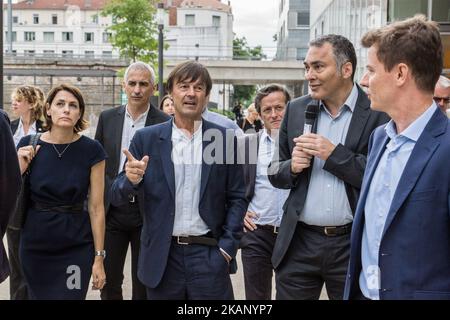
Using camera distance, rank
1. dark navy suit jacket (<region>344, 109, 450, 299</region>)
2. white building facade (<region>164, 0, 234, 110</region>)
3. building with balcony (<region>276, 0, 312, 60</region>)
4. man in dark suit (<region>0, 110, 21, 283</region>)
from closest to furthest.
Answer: dark navy suit jacket (<region>344, 109, 450, 299</region>)
man in dark suit (<region>0, 110, 21, 283</region>)
building with balcony (<region>276, 0, 312, 60</region>)
white building facade (<region>164, 0, 234, 110</region>)

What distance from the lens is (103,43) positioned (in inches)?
4729

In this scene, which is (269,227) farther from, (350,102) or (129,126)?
(350,102)

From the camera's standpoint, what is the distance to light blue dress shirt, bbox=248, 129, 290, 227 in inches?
236

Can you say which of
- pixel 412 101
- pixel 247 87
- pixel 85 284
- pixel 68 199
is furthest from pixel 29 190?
pixel 247 87

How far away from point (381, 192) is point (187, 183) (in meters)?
1.66

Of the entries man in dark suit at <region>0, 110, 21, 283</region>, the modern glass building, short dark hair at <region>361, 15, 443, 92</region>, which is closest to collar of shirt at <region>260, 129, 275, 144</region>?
man in dark suit at <region>0, 110, 21, 283</region>

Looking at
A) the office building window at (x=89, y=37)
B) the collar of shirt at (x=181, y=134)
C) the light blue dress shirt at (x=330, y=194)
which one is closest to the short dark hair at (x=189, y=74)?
the collar of shirt at (x=181, y=134)

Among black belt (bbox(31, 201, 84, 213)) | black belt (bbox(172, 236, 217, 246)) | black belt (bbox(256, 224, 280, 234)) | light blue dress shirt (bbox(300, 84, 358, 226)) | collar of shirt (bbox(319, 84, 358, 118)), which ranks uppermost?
collar of shirt (bbox(319, 84, 358, 118))

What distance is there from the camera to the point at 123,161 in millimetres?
6273

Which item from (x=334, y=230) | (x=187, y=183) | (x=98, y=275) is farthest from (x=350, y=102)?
(x=98, y=275)

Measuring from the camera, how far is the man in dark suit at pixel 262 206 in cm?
596

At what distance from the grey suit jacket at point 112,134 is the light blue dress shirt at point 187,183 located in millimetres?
1764

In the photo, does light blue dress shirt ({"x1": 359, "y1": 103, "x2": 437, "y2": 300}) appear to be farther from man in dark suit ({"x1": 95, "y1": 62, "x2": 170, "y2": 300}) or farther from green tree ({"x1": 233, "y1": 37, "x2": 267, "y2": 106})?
green tree ({"x1": 233, "y1": 37, "x2": 267, "y2": 106})

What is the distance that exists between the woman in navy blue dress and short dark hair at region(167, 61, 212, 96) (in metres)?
1.08
